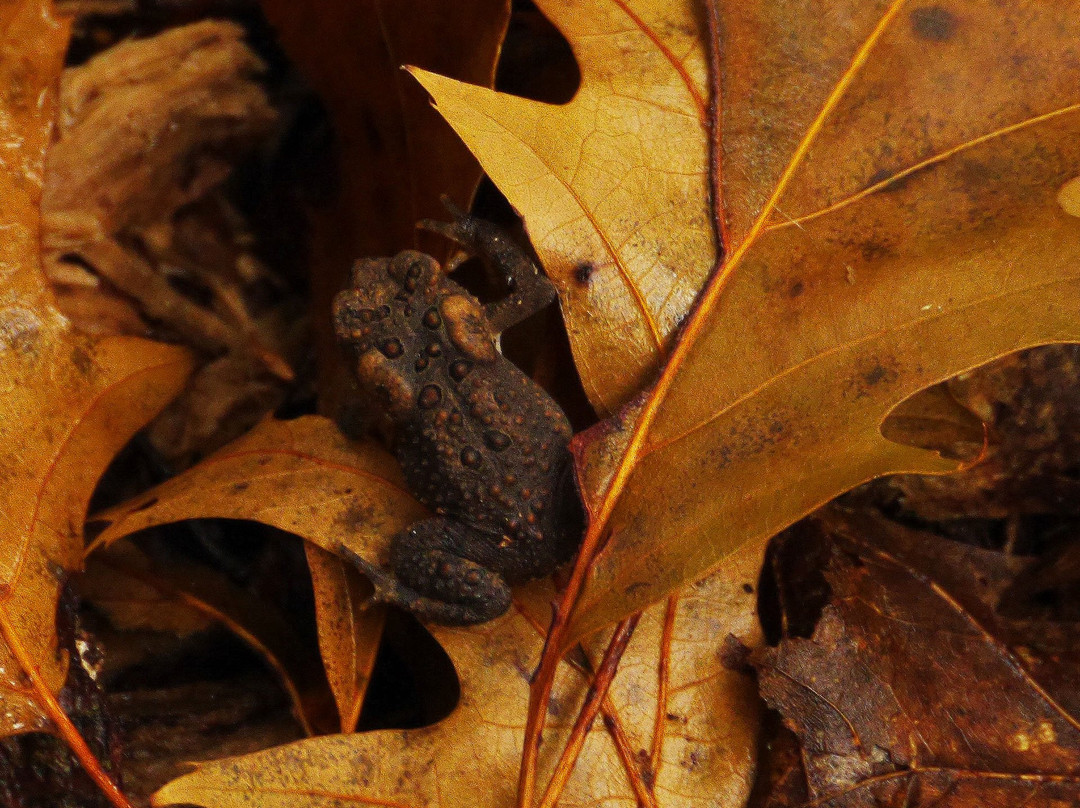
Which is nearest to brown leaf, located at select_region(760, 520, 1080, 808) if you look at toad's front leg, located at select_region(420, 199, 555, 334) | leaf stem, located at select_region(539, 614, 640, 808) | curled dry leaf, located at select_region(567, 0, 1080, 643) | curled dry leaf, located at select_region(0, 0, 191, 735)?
leaf stem, located at select_region(539, 614, 640, 808)

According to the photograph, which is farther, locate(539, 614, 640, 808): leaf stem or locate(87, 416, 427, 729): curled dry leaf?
locate(87, 416, 427, 729): curled dry leaf

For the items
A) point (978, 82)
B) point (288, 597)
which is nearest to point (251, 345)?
point (288, 597)

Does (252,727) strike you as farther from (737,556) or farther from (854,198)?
(854,198)

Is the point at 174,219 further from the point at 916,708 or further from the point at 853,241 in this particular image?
the point at 916,708

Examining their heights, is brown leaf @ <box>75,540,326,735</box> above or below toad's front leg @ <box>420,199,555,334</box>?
below

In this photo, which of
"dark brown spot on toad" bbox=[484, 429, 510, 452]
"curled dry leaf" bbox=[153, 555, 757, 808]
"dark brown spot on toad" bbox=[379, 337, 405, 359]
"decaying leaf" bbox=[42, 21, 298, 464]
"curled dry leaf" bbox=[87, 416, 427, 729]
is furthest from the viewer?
"decaying leaf" bbox=[42, 21, 298, 464]

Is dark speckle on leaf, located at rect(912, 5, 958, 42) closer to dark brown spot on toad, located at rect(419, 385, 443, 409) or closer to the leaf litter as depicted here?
the leaf litter
